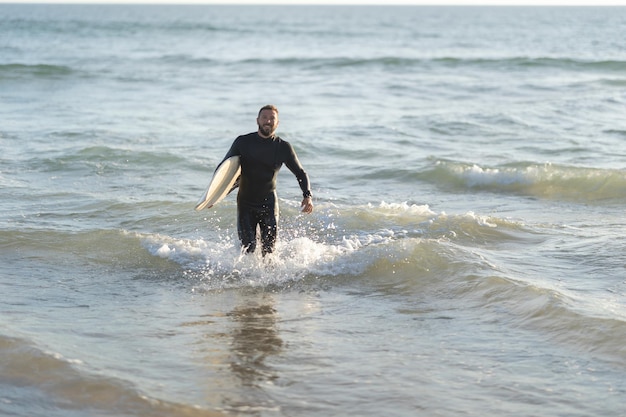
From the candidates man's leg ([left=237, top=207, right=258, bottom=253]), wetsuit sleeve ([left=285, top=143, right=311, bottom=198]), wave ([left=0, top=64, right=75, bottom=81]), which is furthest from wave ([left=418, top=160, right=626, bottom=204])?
wave ([left=0, top=64, right=75, bottom=81])

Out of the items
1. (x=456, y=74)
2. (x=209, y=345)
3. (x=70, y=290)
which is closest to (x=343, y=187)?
(x=70, y=290)

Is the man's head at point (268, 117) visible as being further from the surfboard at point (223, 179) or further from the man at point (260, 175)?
the surfboard at point (223, 179)

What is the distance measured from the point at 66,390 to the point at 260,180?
3.28 metres

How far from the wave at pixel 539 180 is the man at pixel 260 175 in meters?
6.45

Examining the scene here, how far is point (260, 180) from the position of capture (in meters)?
9.13

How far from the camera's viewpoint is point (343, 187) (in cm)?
1512

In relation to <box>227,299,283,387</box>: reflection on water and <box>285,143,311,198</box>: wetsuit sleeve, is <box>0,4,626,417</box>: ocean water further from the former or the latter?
<box>285,143,311,198</box>: wetsuit sleeve

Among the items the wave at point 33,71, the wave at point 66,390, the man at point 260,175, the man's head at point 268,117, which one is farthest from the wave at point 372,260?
the wave at point 33,71

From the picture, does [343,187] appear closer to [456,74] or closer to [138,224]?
[138,224]

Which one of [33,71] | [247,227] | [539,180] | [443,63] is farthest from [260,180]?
[443,63]

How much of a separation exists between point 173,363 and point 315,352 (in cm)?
110

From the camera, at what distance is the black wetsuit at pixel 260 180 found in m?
9.07

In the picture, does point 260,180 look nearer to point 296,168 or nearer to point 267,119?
point 296,168

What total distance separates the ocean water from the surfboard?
760 mm
